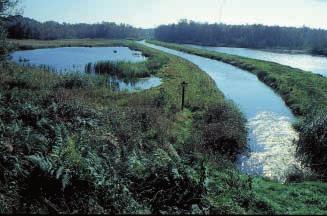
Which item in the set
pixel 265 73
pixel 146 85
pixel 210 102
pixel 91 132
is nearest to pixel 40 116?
pixel 91 132

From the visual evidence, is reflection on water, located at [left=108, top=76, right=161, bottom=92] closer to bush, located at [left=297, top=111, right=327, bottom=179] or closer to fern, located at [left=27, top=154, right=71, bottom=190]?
bush, located at [left=297, top=111, right=327, bottom=179]

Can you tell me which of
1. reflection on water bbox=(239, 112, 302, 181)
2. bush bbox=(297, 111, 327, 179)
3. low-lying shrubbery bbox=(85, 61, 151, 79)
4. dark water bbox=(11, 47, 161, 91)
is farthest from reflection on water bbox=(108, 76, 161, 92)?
bush bbox=(297, 111, 327, 179)

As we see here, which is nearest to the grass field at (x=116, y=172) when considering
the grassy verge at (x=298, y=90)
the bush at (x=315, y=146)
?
the bush at (x=315, y=146)

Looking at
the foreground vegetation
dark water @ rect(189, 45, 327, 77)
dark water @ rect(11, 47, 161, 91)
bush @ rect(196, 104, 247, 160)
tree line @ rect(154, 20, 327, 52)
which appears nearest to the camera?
the foreground vegetation

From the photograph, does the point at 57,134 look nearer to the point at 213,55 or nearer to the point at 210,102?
the point at 210,102

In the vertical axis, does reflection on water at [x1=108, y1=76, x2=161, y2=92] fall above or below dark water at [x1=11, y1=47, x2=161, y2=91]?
below

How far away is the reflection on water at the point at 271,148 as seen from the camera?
15.7 m

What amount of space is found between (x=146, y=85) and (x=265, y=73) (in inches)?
787

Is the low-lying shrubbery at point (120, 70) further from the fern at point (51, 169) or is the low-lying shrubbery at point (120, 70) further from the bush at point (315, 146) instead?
the fern at point (51, 169)

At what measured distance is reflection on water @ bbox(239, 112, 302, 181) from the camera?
15.7m

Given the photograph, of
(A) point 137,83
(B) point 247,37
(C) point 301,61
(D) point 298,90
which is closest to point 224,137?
(D) point 298,90

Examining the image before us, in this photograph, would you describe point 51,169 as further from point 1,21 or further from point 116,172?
point 1,21

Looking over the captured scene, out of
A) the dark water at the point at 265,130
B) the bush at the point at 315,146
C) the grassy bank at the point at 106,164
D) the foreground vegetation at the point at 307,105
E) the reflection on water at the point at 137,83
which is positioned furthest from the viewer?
the reflection on water at the point at 137,83

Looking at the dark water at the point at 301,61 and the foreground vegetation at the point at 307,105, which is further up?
the dark water at the point at 301,61
